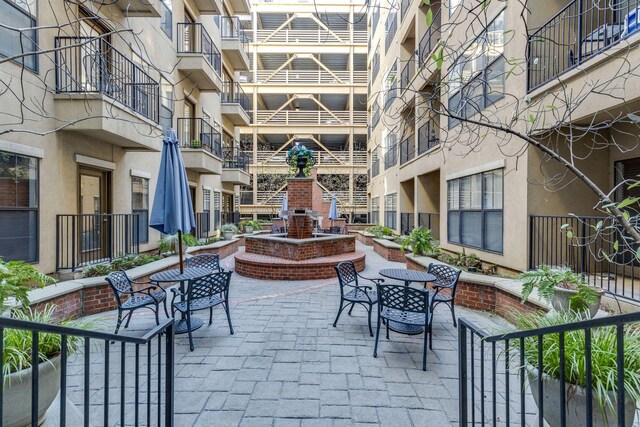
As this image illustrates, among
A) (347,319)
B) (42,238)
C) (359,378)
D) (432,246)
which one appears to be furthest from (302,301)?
(42,238)

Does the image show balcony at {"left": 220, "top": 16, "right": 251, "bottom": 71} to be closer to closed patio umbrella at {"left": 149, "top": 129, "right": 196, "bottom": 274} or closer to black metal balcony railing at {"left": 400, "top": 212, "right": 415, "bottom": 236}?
black metal balcony railing at {"left": 400, "top": 212, "right": 415, "bottom": 236}

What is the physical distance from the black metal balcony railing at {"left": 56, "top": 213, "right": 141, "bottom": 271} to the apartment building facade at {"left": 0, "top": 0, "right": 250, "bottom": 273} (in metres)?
0.03

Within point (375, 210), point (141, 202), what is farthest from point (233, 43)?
point (375, 210)

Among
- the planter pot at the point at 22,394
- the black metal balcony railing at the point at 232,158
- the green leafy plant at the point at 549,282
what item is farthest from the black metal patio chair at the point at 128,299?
the black metal balcony railing at the point at 232,158

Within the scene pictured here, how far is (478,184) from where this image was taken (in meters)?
8.46

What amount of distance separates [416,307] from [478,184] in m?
5.61

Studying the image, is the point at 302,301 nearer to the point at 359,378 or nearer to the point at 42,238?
the point at 359,378

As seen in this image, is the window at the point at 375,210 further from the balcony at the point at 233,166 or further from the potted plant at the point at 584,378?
the potted plant at the point at 584,378

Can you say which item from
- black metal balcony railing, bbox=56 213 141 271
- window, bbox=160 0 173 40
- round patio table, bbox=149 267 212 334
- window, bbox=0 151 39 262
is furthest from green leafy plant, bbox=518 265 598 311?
window, bbox=160 0 173 40

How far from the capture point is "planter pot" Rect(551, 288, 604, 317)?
4.21 metres

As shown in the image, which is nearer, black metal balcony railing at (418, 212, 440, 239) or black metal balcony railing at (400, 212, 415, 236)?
black metal balcony railing at (418, 212, 440, 239)

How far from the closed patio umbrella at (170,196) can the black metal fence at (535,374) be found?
4.36 metres

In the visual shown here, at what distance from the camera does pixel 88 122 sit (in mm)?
6465

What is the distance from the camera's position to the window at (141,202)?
375 inches
